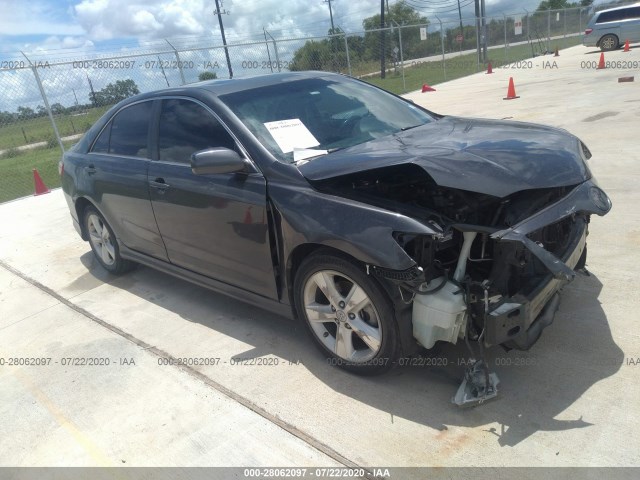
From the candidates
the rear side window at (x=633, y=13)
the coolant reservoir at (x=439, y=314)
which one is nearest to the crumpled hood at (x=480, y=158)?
the coolant reservoir at (x=439, y=314)

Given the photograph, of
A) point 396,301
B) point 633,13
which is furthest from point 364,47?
point 396,301

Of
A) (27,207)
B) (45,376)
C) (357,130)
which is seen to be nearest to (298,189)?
(357,130)

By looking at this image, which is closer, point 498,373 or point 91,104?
point 498,373

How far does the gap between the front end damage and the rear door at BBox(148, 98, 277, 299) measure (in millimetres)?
598

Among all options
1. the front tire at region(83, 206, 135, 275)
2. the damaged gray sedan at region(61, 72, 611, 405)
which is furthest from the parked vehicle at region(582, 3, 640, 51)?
the front tire at region(83, 206, 135, 275)

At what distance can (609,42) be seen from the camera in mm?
23781

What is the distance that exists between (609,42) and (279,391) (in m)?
26.6

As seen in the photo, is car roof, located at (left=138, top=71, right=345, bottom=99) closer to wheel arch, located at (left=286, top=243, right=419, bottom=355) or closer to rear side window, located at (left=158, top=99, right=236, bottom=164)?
rear side window, located at (left=158, top=99, right=236, bottom=164)

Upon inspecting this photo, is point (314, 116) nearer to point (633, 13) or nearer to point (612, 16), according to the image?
point (633, 13)

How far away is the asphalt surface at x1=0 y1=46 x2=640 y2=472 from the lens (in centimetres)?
248

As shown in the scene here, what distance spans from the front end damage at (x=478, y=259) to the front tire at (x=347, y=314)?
147mm

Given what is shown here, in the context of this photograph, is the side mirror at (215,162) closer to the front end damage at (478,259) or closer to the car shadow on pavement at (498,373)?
the front end damage at (478,259)

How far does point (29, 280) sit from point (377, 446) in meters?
4.47

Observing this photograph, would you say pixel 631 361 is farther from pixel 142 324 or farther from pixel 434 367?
pixel 142 324
